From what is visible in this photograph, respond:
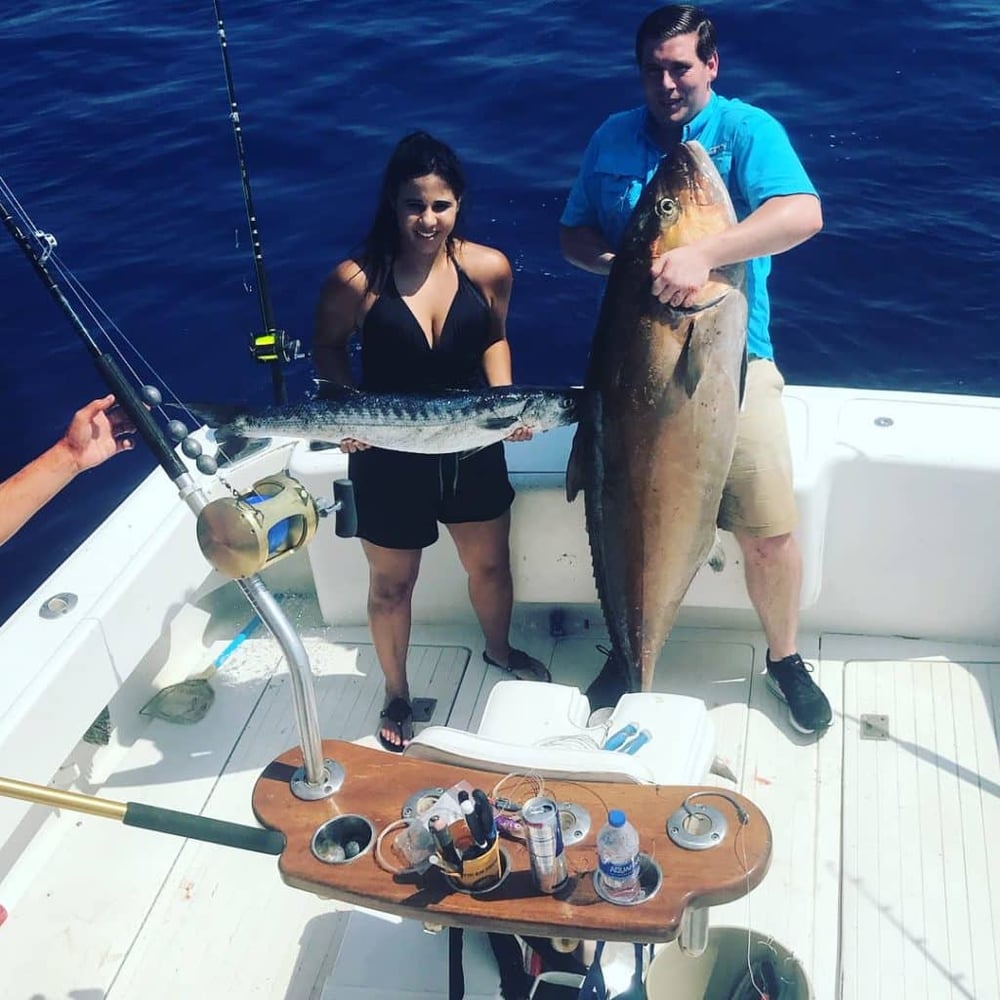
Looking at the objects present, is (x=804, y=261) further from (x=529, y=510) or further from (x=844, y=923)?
(x=844, y=923)

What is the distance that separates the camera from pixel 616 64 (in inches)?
390

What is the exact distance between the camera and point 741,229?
2873mm

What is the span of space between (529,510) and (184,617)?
1.44 meters

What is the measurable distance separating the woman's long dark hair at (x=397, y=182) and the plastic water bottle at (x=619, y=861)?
5.83 feet

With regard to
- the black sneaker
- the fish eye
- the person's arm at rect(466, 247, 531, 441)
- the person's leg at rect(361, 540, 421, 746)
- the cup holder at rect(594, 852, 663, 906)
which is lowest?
the black sneaker

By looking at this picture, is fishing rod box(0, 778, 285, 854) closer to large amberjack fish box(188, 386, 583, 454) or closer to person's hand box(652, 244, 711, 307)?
large amberjack fish box(188, 386, 583, 454)

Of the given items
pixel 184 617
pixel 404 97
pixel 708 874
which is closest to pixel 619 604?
pixel 708 874

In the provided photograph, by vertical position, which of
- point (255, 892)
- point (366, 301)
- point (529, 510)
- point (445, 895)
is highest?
point (366, 301)

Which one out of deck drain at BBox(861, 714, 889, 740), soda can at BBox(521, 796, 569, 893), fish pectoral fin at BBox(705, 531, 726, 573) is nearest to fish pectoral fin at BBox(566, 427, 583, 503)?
fish pectoral fin at BBox(705, 531, 726, 573)

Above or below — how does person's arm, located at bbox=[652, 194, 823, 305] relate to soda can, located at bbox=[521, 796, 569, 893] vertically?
above

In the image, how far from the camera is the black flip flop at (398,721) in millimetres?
3695

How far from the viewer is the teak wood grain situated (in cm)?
202

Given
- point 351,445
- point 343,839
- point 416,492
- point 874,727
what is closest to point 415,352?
point 351,445

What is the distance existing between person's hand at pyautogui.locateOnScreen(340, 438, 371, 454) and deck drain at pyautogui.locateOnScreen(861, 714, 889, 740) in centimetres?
184
